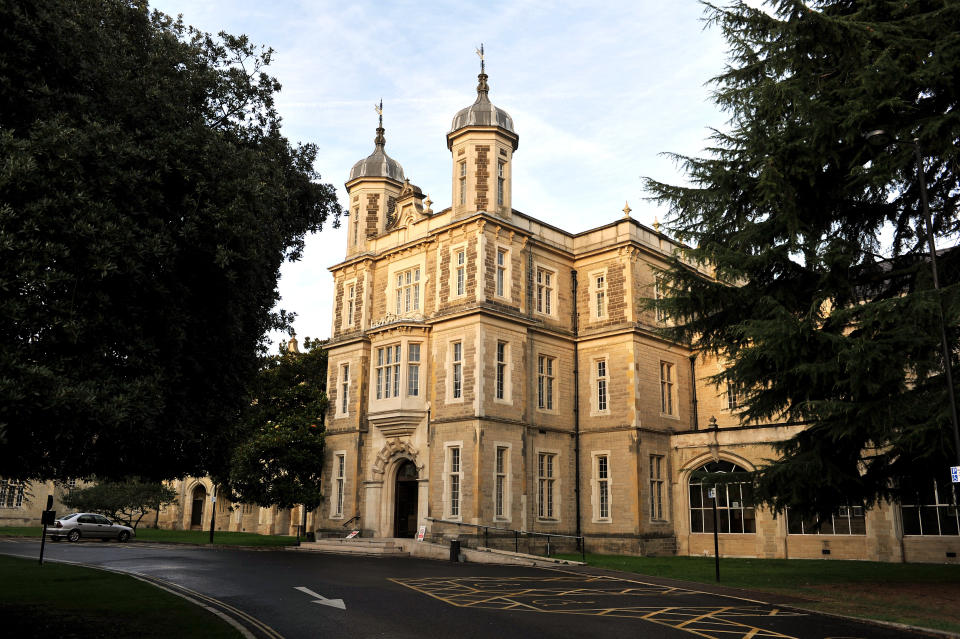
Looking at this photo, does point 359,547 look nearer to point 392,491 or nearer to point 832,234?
point 392,491

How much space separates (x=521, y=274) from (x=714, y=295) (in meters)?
14.2

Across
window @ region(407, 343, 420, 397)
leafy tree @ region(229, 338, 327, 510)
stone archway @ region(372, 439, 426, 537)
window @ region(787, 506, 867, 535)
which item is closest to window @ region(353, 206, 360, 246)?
leafy tree @ region(229, 338, 327, 510)

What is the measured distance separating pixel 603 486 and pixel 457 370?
8292 mm

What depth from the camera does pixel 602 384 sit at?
32469 millimetres

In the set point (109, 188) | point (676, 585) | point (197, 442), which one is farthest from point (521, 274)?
point (109, 188)

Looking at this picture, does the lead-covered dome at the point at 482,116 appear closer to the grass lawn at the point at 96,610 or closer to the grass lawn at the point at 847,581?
the grass lawn at the point at 847,581

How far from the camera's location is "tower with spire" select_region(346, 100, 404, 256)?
36812 millimetres

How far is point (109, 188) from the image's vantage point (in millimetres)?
9039

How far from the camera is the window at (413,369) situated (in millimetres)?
31078

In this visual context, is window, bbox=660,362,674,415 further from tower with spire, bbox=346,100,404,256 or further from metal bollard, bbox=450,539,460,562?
tower with spire, bbox=346,100,404,256

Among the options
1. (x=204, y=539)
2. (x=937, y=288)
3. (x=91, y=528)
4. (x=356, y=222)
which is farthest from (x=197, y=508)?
(x=937, y=288)

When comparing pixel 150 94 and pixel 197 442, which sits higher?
pixel 150 94

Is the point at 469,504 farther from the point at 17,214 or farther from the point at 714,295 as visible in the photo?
the point at 17,214

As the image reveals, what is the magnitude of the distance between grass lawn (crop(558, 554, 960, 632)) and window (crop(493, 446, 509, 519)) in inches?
125
